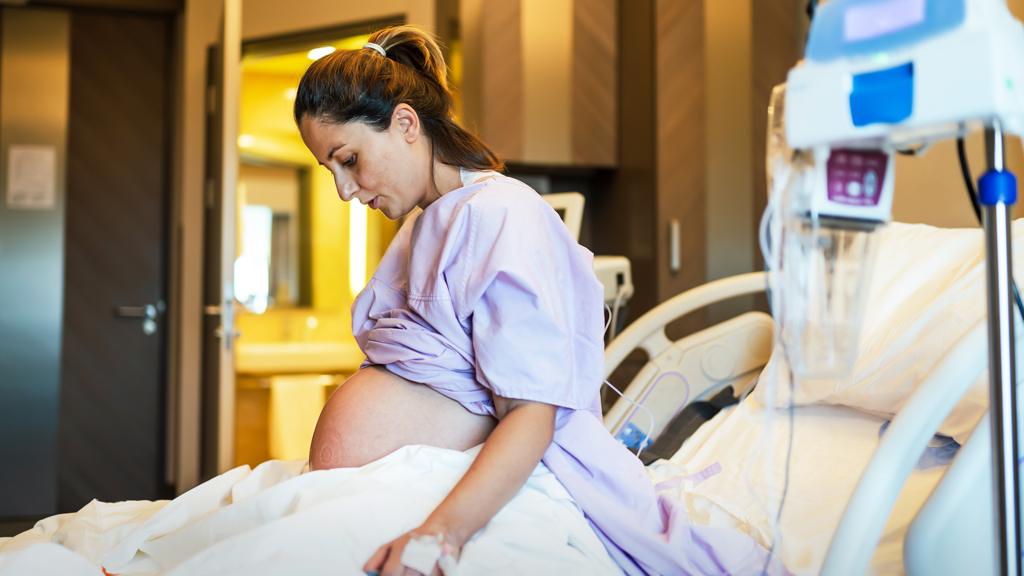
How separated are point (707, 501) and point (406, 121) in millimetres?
719

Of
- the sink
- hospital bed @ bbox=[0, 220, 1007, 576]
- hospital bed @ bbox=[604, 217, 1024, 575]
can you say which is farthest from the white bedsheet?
the sink

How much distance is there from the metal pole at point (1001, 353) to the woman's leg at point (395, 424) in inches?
23.7

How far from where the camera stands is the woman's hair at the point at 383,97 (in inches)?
53.5

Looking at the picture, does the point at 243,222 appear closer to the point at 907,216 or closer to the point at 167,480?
the point at 167,480

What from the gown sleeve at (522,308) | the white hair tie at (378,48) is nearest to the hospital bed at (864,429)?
the gown sleeve at (522,308)

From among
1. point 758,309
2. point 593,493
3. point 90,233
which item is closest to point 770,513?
point 593,493

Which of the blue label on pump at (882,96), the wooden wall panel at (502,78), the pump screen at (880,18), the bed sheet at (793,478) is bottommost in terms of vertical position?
the bed sheet at (793,478)

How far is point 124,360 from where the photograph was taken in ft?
14.3

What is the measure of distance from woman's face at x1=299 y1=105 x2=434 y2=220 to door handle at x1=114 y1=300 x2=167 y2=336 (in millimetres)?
3297

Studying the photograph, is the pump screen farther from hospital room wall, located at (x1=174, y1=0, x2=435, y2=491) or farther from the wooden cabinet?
hospital room wall, located at (x1=174, y1=0, x2=435, y2=491)

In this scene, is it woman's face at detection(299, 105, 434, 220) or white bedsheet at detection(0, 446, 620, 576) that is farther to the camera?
woman's face at detection(299, 105, 434, 220)

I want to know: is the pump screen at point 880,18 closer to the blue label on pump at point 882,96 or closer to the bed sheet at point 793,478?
the blue label on pump at point 882,96

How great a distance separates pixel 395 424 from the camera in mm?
1197

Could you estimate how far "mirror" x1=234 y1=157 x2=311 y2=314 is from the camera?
4.83 metres
